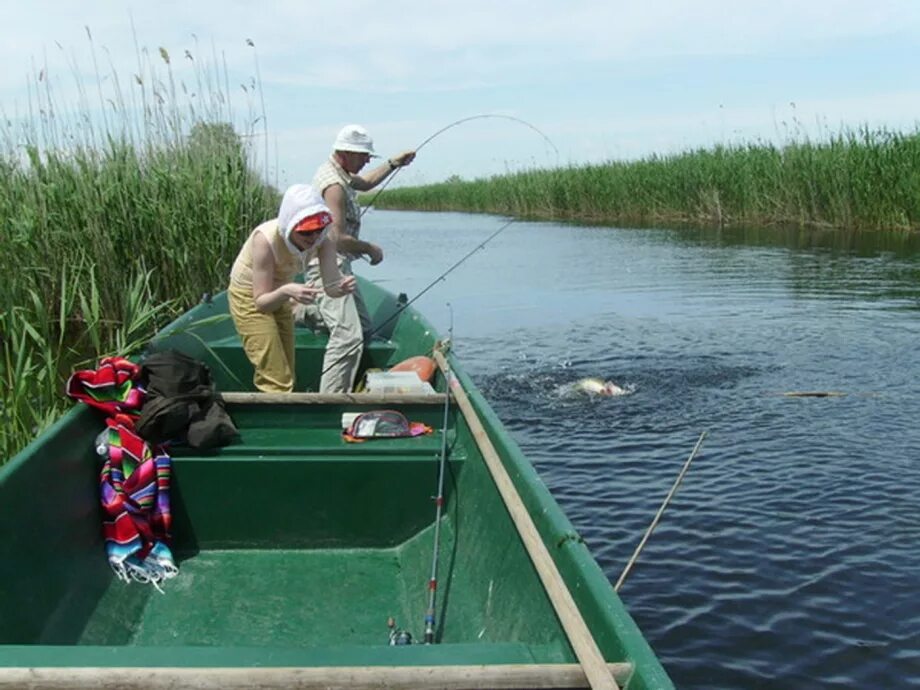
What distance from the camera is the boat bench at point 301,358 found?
5.80 meters

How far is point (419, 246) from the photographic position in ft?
87.4

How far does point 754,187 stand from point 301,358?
2042 cm

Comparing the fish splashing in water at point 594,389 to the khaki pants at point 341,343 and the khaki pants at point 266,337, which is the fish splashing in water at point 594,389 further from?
the khaki pants at point 266,337

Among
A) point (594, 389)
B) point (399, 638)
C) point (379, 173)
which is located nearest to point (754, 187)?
point (594, 389)

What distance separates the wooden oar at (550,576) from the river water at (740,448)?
1237mm

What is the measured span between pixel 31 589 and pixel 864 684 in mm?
3051

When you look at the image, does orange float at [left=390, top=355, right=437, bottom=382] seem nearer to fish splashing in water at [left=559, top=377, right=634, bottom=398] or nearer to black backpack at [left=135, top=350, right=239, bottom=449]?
black backpack at [left=135, top=350, right=239, bottom=449]

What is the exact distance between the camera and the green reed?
1984cm

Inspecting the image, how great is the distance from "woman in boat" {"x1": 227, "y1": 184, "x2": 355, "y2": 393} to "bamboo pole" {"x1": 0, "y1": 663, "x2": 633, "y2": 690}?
2.48m

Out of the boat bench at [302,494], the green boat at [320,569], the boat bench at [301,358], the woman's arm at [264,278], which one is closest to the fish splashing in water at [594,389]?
the boat bench at [301,358]

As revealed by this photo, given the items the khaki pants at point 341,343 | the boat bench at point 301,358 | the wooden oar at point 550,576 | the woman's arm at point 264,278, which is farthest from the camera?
the boat bench at point 301,358

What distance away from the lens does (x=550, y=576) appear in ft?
7.95

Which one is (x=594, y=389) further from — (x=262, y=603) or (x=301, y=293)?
(x=262, y=603)

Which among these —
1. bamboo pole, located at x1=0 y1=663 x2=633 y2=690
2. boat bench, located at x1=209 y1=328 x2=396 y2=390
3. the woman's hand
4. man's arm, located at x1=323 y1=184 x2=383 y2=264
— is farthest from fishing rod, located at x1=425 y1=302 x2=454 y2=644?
boat bench, located at x1=209 y1=328 x2=396 y2=390
